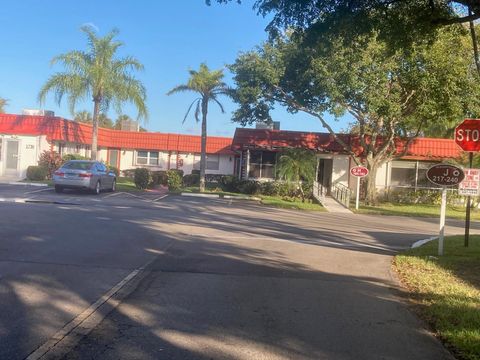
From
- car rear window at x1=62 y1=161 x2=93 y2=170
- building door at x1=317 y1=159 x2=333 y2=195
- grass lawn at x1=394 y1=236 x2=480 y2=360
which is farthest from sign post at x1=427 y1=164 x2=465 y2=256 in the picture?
building door at x1=317 y1=159 x2=333 y2=195

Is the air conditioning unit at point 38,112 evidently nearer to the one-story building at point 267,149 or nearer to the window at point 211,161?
the one-story building at point 267,149

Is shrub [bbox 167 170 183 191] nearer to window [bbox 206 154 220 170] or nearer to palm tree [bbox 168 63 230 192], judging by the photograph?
palm tree [bbox 168 63 230 192]

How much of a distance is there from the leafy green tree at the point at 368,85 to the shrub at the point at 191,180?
818cm

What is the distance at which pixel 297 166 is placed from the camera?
27.2m

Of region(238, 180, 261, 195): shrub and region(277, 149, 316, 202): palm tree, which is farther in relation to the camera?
region(238, 180, 261, 195): shrub

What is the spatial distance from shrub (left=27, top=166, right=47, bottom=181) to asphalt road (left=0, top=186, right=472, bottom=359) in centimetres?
1517

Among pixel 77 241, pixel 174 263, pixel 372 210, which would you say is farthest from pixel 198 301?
pixel 372 210

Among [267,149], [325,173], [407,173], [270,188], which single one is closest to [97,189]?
[270,188]

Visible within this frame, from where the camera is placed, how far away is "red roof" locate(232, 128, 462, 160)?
106 ft

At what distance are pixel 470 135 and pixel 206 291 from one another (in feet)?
22.4

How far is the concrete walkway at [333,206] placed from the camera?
24.4m

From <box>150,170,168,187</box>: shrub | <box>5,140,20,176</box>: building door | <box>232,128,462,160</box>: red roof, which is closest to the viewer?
<box>5,140,20,176</box>: building door

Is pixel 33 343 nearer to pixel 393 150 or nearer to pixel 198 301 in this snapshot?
pixel 198 301

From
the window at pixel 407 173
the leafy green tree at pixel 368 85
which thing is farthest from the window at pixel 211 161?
the window at pixel 407 173
